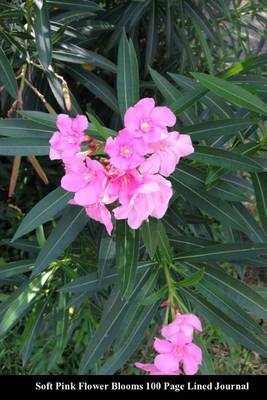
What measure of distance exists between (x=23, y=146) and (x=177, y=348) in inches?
19.5

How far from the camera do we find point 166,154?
2.60ft

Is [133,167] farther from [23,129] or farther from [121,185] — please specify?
[23,129]

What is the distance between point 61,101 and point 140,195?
2.35 ft

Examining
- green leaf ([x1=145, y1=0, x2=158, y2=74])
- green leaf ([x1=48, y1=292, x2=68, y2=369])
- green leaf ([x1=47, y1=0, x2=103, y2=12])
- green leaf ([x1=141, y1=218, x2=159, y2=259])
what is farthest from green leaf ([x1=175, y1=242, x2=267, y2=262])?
green leaf ([x1=145, y1=0, x2=158, y2=74])

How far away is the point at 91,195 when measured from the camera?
2.58 feet

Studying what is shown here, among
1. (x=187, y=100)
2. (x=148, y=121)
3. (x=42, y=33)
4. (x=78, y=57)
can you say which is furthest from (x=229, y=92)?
(x=78, y=57)

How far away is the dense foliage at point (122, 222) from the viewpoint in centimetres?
101

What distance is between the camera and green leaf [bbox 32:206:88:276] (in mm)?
1080

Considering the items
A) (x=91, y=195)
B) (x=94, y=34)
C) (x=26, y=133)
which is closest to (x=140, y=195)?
(x=91, y=195)

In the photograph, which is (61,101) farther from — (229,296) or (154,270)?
(229,296)

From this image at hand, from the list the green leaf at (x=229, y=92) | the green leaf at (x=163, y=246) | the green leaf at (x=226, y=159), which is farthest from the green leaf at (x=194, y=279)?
the green leaf at (x=229, y=92)

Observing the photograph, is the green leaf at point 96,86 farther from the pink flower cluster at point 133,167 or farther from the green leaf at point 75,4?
the pink flower cluster at point 133,167

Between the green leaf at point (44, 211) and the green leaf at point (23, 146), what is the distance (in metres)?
0.10

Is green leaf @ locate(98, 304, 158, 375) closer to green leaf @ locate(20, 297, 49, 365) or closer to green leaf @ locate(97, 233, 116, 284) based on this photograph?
green leaf @ locate(97, 233, 116, 284)
